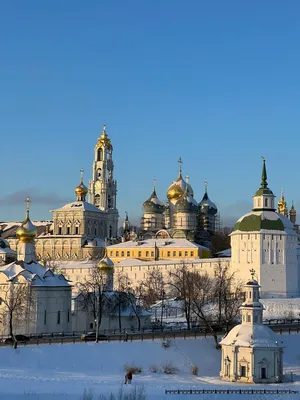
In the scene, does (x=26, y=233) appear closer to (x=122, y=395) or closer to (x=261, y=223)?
(x=122, y=395)

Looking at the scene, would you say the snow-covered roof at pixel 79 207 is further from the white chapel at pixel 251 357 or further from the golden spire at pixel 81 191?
the white chapel at pixel 251 357

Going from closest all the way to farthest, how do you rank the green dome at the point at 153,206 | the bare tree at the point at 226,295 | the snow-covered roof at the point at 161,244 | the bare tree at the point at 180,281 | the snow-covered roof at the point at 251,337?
the snow-covered roof at the point at 251,337
the bare tree at the point at 226,295
the bare tree at the point at 180,281
the snow-covered roof at the point at 161,244
the green dome at the point at 153,206

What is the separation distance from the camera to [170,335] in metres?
48.2

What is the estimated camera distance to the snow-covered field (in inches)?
1452

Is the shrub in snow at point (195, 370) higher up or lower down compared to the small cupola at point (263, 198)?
lower down

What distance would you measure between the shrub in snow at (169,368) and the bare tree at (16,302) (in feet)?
31.2

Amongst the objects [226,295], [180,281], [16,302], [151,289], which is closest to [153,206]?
[151,289]

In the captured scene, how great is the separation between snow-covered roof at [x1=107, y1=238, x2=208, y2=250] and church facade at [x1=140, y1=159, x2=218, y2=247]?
399 centimetres

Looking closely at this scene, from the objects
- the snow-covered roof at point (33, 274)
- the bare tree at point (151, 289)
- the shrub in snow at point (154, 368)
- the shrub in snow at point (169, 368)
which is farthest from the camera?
the bare tree at point (151, 289)

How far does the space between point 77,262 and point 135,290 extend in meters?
15.9

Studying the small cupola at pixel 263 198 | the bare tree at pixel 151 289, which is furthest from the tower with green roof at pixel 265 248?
the bare tree at pixel 151 289

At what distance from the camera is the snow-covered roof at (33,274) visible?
50.2 meters

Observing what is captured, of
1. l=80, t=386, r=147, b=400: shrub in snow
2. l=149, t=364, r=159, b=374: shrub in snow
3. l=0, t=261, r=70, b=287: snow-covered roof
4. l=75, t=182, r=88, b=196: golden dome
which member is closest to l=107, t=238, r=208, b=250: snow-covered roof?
l=75, t=182, r=88, b=196: golden dome

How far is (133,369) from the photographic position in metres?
42.6
